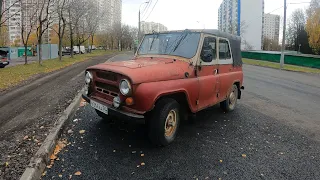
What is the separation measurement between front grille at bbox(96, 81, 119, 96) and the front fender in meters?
0.54

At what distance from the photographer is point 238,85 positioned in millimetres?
7148

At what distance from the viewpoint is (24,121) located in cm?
572

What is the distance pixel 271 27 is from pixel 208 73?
4781 inches

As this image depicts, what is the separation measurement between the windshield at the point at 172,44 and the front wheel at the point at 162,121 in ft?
3.84

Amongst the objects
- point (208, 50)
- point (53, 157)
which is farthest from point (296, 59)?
point (53, 157)

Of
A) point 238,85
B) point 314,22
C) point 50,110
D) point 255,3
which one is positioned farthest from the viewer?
point 255,3

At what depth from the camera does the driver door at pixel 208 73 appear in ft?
16.3

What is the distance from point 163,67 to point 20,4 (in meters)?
20.5

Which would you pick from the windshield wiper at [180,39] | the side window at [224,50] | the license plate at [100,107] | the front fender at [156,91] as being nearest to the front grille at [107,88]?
the license plate at [100,107]

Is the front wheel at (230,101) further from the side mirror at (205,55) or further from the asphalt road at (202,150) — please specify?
the side mirror at (205,55)

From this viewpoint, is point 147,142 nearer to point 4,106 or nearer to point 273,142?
point 273,142

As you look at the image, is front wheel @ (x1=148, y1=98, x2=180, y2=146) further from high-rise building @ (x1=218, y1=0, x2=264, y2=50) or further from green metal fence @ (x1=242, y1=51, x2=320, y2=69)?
high-rise building @ (x1=218, y1=0, x2=264, y2=50)

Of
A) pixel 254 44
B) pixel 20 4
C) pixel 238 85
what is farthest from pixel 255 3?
pixel 238 85

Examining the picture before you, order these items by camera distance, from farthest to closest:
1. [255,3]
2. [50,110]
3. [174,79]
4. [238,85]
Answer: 1. [255,3]
2. [238,85]
3. [50,110]
4. [174,79]
